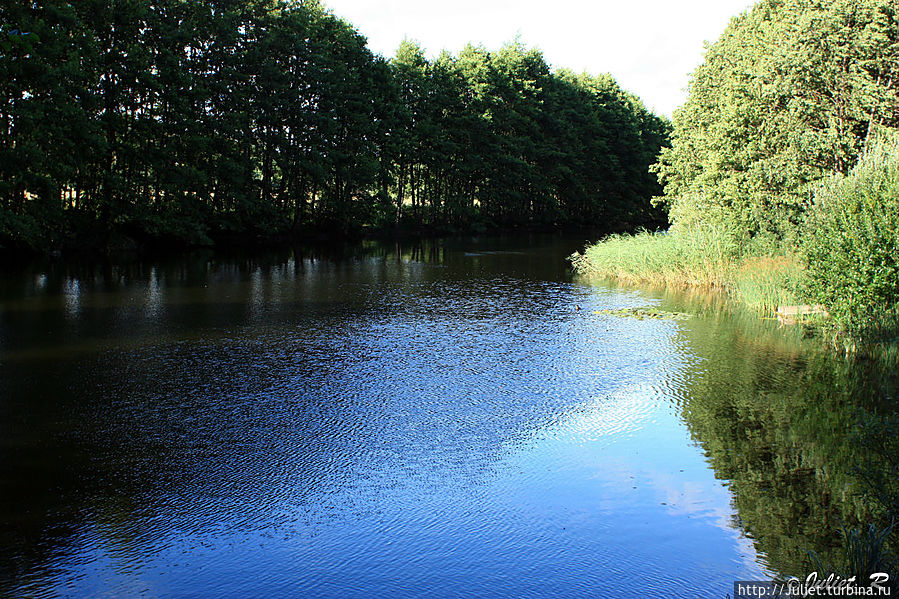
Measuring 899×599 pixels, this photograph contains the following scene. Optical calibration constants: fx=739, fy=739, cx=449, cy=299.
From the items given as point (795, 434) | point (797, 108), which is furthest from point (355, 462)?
point (797, 108)

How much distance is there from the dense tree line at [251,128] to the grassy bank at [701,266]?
16285 mm

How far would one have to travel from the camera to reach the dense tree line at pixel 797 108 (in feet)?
56.5

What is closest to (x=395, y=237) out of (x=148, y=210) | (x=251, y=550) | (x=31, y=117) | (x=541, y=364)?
(x=148, y=210)

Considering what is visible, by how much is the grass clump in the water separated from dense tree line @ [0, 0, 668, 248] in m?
13.5

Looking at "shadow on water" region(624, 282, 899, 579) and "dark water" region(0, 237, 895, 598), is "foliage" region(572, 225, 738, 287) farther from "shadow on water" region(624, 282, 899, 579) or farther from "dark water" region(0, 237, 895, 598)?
"shadow on water" region(624, 282, 899, 579)

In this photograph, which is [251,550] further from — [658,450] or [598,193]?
[598,193]

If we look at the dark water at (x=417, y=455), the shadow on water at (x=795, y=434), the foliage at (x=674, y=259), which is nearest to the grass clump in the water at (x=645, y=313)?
the dark water at (x=417, y=455)

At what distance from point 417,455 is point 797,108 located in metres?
15.0

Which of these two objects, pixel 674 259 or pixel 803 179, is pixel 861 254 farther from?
Answer: pixel 674 259

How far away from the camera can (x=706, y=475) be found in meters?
7.04

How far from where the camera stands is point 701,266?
67.1 feet

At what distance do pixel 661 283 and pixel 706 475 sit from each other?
1533 cm

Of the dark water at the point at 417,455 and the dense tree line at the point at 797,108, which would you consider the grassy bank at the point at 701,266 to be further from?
the dark water at the point at 417,455

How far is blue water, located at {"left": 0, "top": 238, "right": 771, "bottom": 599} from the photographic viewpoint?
5.14 metres
